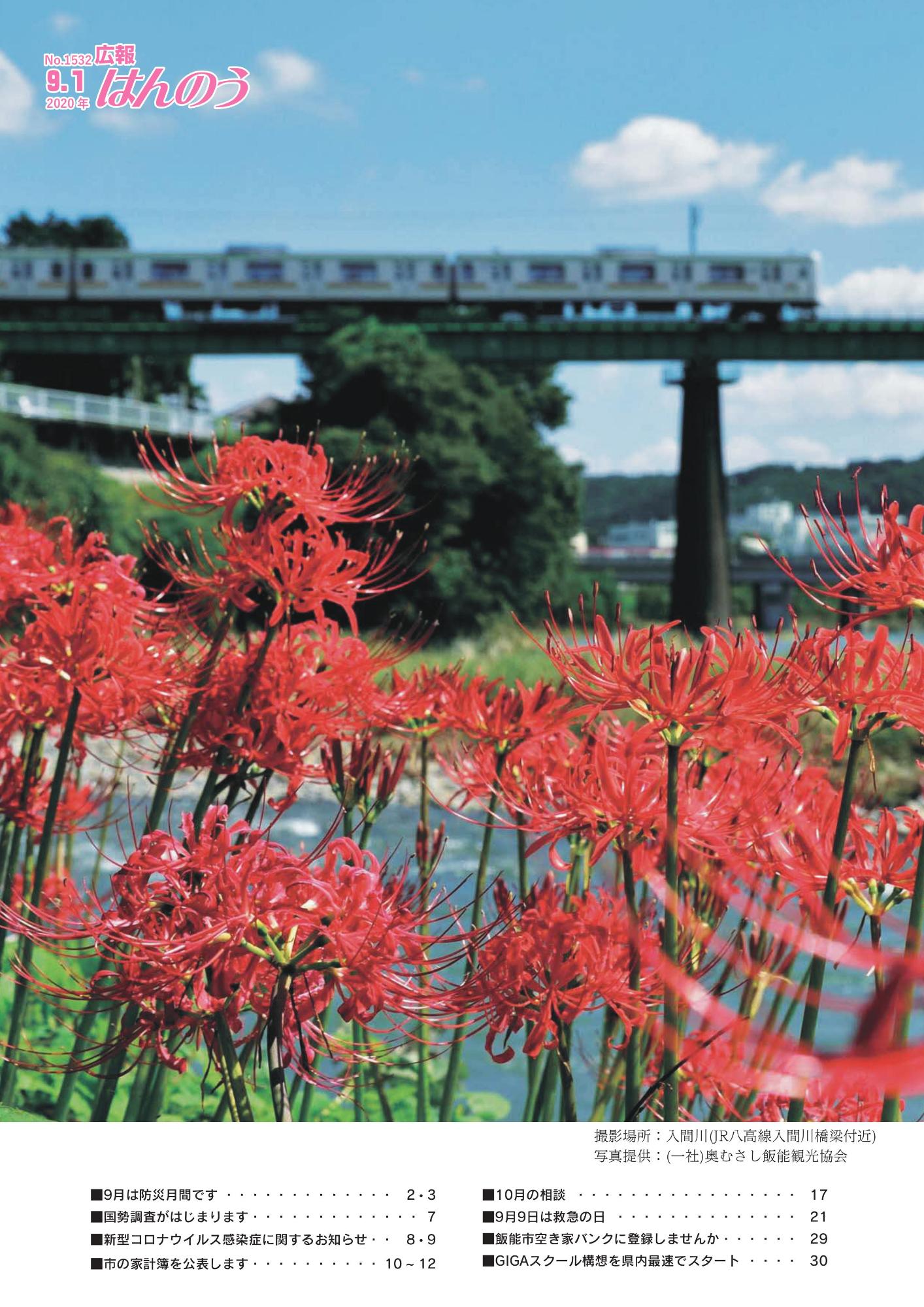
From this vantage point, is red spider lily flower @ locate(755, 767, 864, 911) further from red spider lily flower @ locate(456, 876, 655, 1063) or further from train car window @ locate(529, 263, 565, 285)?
train car window @ locate(529, 263, 565, 285)

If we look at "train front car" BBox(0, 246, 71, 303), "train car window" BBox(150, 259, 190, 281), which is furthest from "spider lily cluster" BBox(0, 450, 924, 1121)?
"train front car" BBox(0, 246, 71, 303)

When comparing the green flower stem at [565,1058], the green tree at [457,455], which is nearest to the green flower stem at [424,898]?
the green flower stem at [565,1058]

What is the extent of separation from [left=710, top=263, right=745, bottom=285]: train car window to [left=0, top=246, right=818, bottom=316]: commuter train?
2cm

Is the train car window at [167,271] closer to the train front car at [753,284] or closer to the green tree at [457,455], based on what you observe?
the green tree at [457,455]

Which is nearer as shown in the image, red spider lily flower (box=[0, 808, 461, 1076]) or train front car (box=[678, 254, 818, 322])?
red spider lily flower (box=[0, 808, 461, 1076])

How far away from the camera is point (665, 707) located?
39.1 inches

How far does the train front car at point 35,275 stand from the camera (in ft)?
66.6

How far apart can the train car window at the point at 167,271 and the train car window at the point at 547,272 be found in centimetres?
601

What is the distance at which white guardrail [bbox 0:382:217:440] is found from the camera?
2097 centimetres

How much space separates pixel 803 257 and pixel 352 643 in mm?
21436

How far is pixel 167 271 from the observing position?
66.6ft

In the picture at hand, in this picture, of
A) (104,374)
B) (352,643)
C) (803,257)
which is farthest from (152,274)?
(352,643)

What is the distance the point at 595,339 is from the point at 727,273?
13.8 ft
